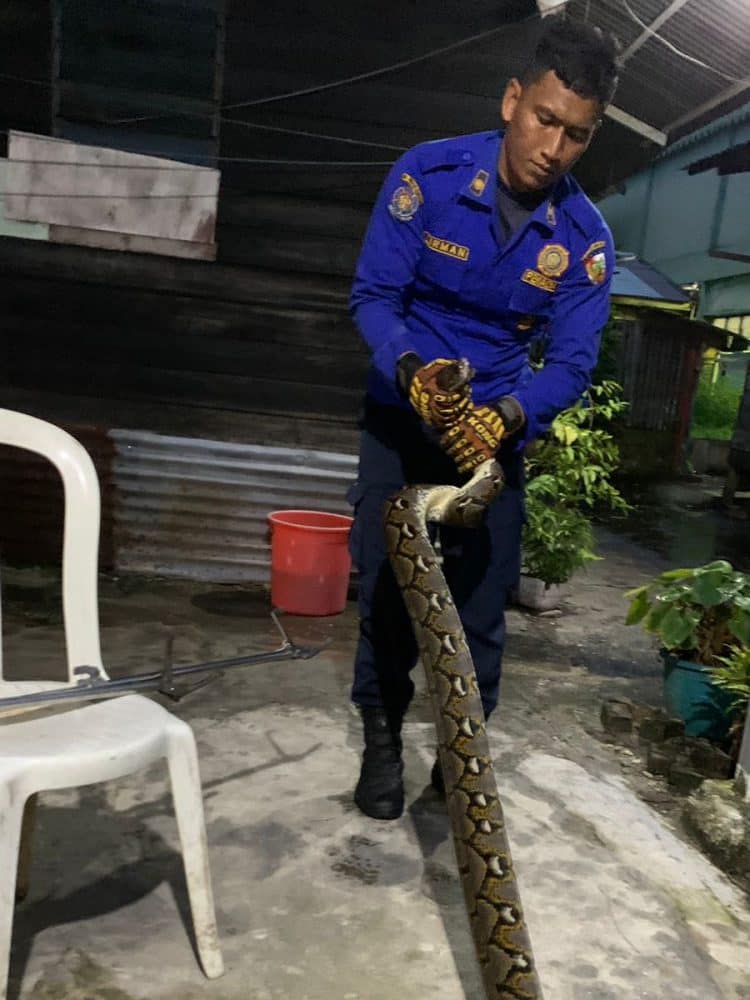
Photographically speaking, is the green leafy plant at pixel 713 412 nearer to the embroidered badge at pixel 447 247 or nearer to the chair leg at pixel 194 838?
the embroidered badge at pixel 447 247

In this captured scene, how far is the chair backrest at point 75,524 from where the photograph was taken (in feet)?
6.91

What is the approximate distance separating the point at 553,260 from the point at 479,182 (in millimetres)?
316

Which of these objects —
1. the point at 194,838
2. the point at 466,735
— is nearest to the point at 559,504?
the point at 466,735

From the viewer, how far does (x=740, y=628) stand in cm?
368

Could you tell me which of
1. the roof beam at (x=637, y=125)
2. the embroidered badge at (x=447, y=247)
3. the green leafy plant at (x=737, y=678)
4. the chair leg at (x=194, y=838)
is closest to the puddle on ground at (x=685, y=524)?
the roof beam at (x=637, y=125)

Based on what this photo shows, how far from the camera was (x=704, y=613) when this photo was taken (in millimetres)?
3943

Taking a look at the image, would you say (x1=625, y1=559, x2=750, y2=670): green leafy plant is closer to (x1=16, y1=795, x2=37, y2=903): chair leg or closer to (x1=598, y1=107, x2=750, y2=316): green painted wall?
(x1=16, y1=795, x2=37, y2=903): chair leg

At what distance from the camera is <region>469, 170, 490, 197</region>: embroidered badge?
245 cm

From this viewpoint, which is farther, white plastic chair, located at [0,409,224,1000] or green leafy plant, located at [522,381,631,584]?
green leafy plant, located at [522,381,631,584]

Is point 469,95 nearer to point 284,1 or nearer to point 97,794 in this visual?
point 284,1

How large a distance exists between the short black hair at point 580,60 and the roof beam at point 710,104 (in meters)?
5.02

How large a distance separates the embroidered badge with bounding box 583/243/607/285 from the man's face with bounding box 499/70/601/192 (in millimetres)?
263

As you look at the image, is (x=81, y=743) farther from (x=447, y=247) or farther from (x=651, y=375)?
(x=651, y=375)

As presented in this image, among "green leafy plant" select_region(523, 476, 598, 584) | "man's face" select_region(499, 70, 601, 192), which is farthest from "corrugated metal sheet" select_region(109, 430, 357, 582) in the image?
"man's face" select_region(499, 70, 601, 192)
